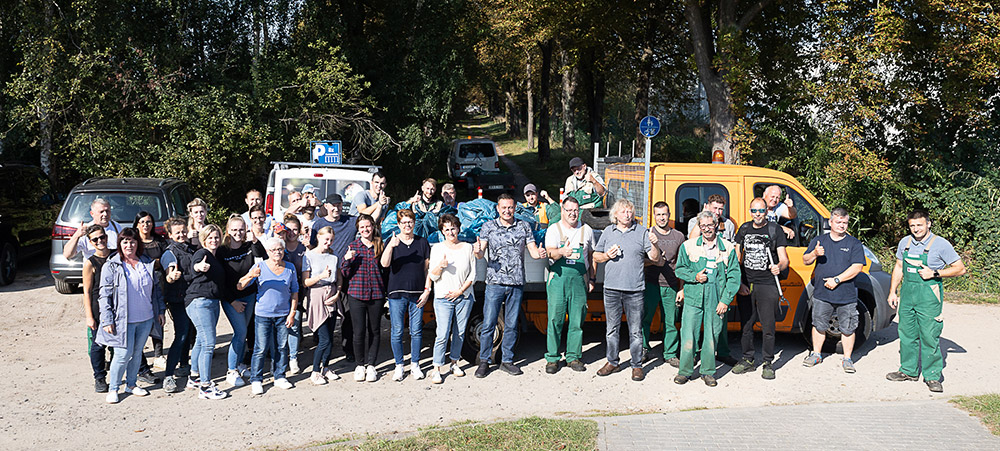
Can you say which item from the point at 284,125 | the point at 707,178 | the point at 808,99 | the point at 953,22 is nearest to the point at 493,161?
the point at 284,125

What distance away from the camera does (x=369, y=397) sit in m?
6.94

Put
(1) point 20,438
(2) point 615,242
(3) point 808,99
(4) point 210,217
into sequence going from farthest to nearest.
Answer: (4) point 210,217 < (3) point 808,99 < (2) point 615,242 < (1) point 20,438

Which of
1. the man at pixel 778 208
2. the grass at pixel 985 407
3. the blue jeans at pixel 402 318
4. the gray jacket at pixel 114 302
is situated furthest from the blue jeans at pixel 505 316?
the grass at pixel 985 407

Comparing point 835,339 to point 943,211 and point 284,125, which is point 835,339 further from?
point 284,125

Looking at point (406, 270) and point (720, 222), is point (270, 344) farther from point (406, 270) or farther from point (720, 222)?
point (720, 222)

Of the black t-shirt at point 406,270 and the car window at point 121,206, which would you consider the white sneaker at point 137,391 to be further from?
the car window at point 121,206

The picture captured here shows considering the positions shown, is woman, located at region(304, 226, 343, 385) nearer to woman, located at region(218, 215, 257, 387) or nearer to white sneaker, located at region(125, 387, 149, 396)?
woman, located at region(218, 215, 257, 387)

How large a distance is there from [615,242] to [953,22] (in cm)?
927

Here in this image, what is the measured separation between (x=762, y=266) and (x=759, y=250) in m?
0.16

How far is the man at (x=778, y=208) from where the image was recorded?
26.0 ft

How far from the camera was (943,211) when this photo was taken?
12.8 metres

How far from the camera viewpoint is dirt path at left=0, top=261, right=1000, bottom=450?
238 inches

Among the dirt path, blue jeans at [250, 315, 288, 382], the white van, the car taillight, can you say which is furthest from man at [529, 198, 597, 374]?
the car taillight

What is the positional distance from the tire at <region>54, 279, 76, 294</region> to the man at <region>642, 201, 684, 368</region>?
27.4ft
